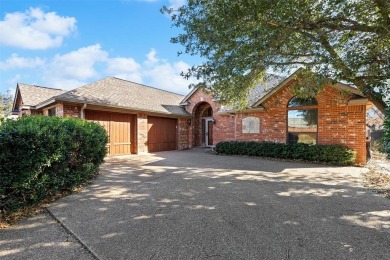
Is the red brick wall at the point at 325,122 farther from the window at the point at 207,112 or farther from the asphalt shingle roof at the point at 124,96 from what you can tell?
the asphalt shingle roof at the point at 124,96

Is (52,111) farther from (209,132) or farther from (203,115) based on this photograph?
(209,132)

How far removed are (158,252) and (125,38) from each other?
1089cm

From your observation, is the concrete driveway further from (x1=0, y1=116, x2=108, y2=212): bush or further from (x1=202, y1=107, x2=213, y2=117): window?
(x1=202, y1=107, x2=213, y2=117): window

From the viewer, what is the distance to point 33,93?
52.0 ft

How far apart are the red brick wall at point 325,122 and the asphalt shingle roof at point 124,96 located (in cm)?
496

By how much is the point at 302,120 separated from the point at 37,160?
439 inches

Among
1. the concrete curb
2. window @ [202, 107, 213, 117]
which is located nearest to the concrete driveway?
the concrete curb

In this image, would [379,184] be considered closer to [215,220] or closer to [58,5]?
[215,220]

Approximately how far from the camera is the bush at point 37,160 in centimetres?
365

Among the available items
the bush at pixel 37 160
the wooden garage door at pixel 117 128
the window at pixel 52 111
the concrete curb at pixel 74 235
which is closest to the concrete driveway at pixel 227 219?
the concrete curb at pixel 74 235

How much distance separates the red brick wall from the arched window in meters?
0.20

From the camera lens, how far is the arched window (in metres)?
10.8

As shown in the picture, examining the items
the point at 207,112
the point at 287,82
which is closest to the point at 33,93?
the point at 207,112

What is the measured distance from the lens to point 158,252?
9.07 ft
